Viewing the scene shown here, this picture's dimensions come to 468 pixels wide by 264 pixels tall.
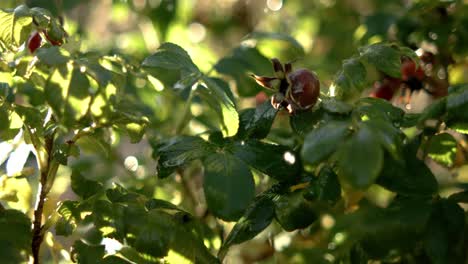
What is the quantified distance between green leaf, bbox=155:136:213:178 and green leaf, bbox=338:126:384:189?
0.68ft

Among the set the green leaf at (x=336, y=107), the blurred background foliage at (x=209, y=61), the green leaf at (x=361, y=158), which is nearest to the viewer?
the green leaf at (x=361, y=158)

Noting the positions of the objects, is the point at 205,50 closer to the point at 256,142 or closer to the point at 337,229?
the point at 256,142

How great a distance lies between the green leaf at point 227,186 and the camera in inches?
26.5

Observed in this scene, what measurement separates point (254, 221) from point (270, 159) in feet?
0.23

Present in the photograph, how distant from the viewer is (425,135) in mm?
776

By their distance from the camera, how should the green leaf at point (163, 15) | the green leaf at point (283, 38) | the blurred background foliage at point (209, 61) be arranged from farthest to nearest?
the green leaf at point (163, 15) → the green leaf at point (283, 38) → the blurred background foliage at point (209, 61)

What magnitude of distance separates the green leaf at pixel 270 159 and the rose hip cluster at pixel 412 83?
44cm

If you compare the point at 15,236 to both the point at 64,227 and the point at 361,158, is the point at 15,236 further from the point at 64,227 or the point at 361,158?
the point at 361,158

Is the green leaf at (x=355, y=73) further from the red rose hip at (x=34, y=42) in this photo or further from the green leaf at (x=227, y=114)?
the red rose hip at (x=34, y=42)

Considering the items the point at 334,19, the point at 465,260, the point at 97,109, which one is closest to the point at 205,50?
the point at 334,19

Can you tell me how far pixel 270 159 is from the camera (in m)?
0.75

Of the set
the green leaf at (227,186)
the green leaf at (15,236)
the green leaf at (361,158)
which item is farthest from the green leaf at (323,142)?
the green leaf at (15,236)

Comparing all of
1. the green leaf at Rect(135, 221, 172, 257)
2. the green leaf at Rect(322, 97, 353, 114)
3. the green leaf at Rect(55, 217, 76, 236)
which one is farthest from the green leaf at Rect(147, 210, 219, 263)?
the green leaf at Rect(322, 97, 353, 114)

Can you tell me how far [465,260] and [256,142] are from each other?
26cm
